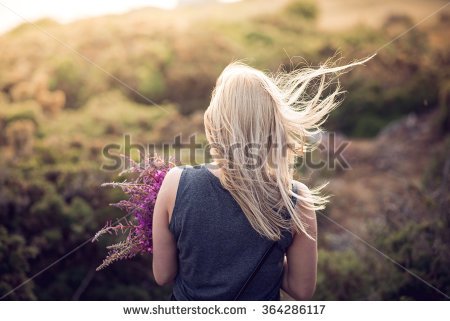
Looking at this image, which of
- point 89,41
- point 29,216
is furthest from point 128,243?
point 89,41

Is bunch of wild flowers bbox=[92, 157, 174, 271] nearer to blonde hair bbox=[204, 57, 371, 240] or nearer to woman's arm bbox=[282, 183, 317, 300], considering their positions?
blonde hair bbox=[204, 57, 371, 240]

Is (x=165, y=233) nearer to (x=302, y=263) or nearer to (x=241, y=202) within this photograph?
(x=241, y=202)

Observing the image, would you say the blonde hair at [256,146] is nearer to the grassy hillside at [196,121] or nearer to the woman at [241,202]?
the woman at [241,202]

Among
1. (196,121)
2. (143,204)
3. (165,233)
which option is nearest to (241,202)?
(165,233)

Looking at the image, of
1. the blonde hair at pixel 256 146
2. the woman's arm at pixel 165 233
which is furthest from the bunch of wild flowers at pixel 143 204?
the blonde hair at pixel 256 146

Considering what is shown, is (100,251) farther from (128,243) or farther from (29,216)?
(128,243)

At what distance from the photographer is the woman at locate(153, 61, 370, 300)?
181 cm

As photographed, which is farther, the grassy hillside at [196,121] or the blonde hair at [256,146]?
the grassy hillside at [196,121]

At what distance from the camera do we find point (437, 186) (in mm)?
4688

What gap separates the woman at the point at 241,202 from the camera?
1.81 meters

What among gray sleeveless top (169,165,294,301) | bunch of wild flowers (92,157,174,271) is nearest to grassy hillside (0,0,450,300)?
bunch of wild flowers (92,157,174,271)

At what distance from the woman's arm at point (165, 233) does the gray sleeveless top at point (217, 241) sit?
3cm
